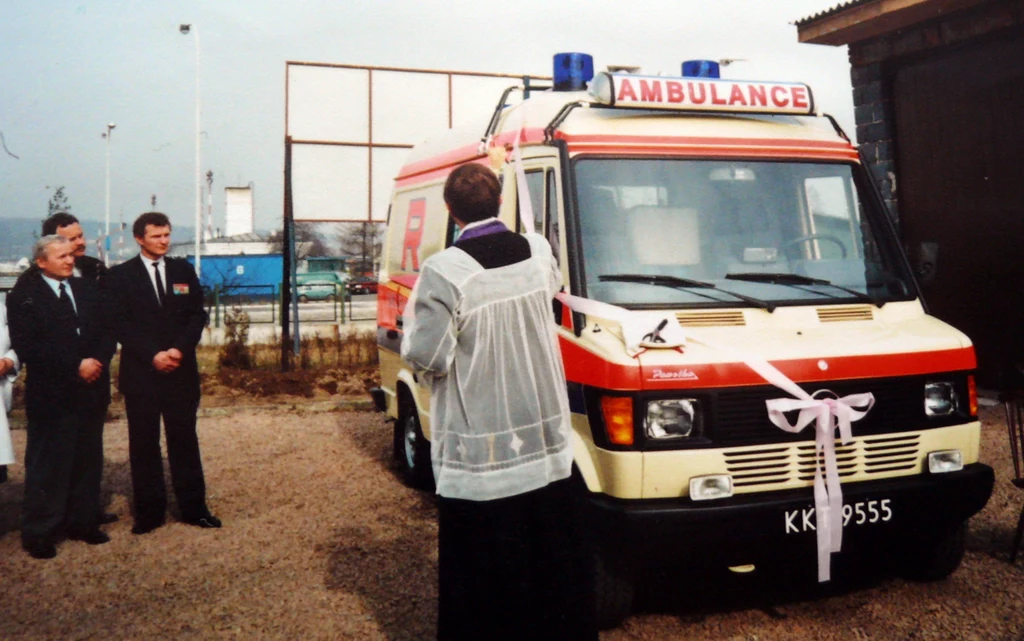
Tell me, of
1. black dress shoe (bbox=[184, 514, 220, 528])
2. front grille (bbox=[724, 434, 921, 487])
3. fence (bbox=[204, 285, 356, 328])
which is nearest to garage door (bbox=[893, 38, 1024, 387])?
front grille (bbox=[724, 434, 921, 487])

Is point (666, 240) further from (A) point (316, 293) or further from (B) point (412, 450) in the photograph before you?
(A) point (316, 293)

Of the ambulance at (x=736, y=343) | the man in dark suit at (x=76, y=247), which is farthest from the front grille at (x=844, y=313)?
the man in dark suit at (x=76, y=247)

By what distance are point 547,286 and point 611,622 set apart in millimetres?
1828

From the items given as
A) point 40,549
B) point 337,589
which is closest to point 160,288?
point 40,549

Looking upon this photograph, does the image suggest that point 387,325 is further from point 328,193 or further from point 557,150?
point 328,193

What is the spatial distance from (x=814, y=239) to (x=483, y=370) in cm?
244

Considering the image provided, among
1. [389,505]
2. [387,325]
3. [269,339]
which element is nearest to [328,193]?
[269,339]

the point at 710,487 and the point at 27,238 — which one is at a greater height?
the point at 27,238

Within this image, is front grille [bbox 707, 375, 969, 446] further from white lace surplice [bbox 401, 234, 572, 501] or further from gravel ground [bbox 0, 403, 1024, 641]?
white lace surplice [bbox 401, 234, 572, 501]

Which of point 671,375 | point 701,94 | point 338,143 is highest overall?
point 338,143

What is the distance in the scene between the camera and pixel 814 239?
4.83 metres

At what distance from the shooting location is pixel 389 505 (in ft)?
22.0

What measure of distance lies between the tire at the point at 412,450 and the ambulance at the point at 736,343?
2.17m

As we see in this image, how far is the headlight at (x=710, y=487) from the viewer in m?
3.94
